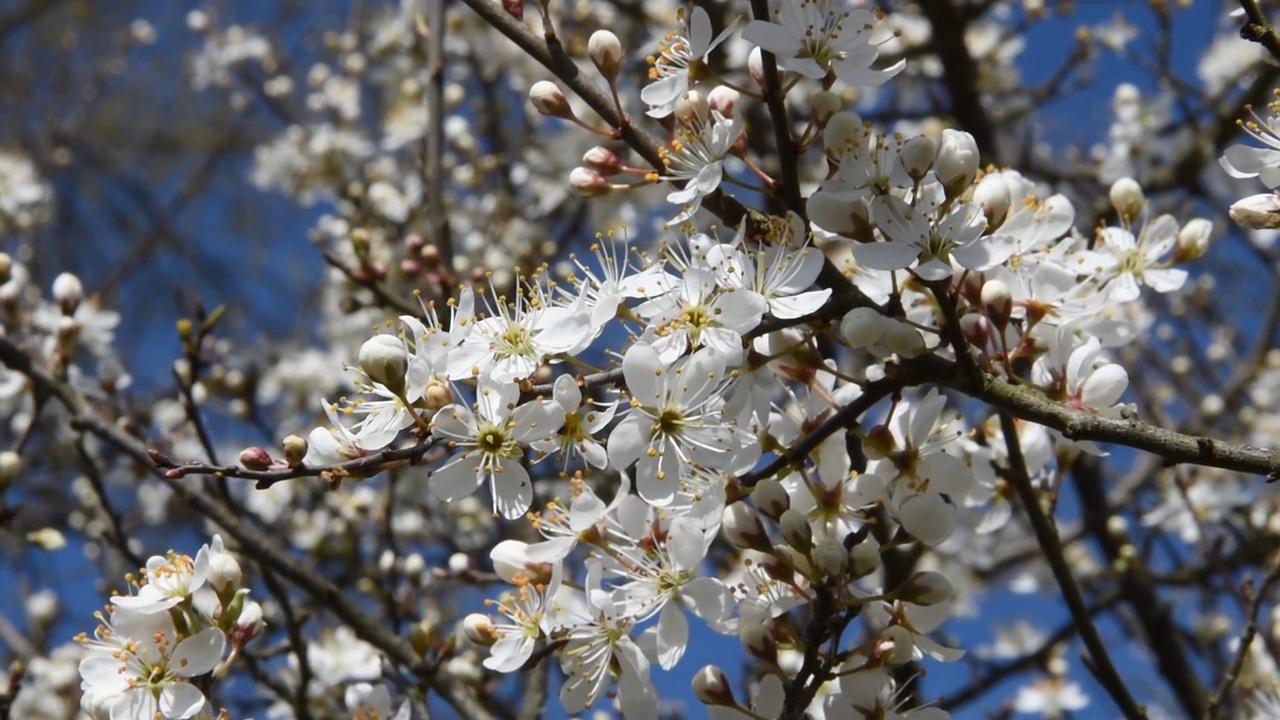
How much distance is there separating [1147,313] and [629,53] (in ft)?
9.32

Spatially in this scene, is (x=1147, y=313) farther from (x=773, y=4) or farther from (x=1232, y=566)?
(x=773, y=4)

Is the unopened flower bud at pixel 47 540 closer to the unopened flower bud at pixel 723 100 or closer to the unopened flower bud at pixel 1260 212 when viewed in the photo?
the unopened flower bud at pixel 723 100

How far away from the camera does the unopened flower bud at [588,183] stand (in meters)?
1.74

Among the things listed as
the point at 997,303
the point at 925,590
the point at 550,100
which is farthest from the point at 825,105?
the point at 925,590

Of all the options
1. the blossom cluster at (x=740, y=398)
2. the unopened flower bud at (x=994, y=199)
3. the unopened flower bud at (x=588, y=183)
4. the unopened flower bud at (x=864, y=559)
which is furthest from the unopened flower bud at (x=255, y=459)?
the unopened flower bud at (x=994, y=199)

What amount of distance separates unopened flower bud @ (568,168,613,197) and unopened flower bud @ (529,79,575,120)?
138 millimetres

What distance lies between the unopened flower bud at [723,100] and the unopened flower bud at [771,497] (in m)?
0.56

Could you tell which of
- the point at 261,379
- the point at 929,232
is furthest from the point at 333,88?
the point at 929,232

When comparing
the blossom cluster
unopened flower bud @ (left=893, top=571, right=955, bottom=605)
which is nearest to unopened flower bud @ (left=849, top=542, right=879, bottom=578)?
the blossom cluster

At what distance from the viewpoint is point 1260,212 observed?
5.13 feet

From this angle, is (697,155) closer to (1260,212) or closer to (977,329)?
→ (977,329)

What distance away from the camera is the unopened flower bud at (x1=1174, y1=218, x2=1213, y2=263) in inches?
80.6

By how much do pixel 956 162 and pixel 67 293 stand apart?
2.29 metres

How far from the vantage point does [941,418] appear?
1.89 meters
